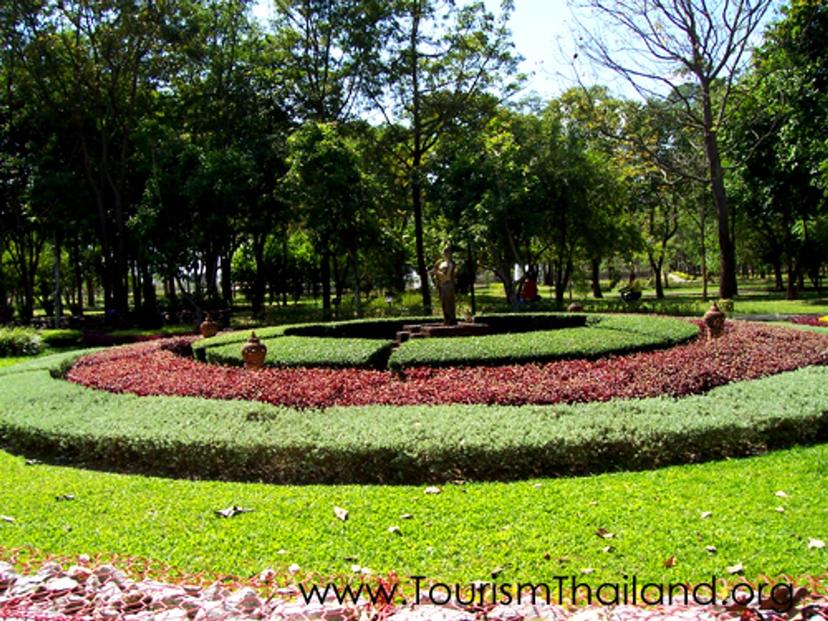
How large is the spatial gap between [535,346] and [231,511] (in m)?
5.93

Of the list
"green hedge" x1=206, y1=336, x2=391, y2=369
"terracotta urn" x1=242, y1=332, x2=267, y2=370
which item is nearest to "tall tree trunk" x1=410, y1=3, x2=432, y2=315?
"green hedge" x1=206, y1=336, x2=391, y2=369

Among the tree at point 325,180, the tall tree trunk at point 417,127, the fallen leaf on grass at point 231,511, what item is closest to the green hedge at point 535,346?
the fallen leaf on grass at point 231,511

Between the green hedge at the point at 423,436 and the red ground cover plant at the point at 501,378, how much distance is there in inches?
20.1

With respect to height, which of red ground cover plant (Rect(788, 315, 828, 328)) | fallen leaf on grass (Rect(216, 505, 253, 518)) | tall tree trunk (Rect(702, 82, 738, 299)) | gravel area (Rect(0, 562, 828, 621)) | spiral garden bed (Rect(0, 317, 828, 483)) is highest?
tall tree trunk (Rect(702, 82, 738, 299))

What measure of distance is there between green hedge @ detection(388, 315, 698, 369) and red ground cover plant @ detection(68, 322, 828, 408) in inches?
8.7

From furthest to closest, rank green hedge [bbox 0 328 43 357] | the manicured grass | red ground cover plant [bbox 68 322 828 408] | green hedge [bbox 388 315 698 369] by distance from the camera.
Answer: green hedge [bbox 0 328 43 357] → green hedge [bbox 388 315 698 369] → red ground cover plant [bbox 68 322 828 408] → the manicured grass

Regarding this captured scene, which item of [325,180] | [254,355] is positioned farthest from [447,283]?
[325,180]

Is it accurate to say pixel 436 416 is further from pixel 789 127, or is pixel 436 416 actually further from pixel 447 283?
pixel 789 127

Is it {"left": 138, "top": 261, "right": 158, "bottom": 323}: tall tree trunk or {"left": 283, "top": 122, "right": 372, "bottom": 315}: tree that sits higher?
{"left": 283, "top": 122, "right": 372, "bottom": 315}: tree

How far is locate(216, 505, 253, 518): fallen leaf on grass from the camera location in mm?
4473

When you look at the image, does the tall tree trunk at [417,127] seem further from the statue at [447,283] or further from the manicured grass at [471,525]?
the manicured grass at [471,525]

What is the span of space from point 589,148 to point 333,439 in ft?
78.0

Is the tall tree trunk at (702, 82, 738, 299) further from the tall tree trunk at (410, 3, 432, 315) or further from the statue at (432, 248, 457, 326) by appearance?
the statue at (432, 248, 457, 326)

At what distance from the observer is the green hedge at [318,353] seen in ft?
31.3
